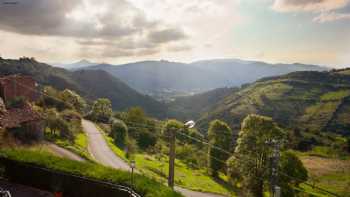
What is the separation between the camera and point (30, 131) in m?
33.8

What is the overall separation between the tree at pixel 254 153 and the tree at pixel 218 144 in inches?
604

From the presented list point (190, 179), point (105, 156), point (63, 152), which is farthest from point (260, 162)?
point (105, 156)

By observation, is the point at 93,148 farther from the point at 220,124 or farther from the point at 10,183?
the point at 10,183

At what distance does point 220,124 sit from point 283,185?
2565cm

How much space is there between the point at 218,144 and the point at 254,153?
1972 cm

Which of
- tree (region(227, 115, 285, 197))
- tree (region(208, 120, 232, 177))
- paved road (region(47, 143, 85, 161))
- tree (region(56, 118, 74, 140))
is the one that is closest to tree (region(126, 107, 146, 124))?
tree (region(208, 120, 232, 177))

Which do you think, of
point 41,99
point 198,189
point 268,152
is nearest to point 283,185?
point 268,152

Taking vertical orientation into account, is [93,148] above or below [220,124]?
below

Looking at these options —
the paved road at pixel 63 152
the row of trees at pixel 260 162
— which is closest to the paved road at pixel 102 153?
the paved road at pixel 63 152

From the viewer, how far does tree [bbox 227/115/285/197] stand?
34.8m

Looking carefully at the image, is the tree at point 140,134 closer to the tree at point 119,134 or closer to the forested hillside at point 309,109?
the tree at point 119,134

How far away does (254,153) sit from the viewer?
36.5m

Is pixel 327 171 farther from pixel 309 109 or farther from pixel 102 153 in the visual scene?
pixel 309 109

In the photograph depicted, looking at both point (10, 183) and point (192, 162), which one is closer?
point (10, 183)
